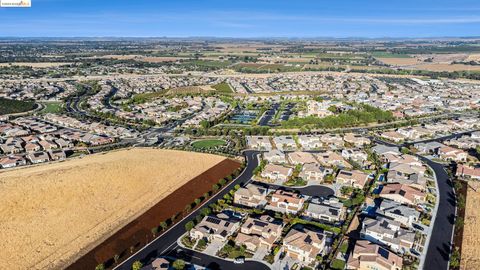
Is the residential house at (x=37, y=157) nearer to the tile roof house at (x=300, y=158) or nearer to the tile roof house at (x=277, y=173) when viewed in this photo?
the tile roof house at (x=277, y=173)

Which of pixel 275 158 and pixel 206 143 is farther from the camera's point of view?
pixel 206 143

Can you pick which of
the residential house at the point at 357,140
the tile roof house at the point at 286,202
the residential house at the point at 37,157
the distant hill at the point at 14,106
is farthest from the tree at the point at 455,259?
the distant hill at the point at 14,106

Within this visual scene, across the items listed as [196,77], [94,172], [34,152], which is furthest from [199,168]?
[196,77]

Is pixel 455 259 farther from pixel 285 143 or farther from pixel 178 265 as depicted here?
pixel 285 143

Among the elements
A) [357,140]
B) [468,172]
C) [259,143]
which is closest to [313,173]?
[259,143]

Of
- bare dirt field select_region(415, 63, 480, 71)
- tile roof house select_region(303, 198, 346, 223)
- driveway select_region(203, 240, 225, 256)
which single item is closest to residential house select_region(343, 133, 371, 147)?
tile roof house select_region(303, 198, 346, 223)

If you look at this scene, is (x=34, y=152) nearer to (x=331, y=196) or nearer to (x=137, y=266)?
(x=137, y=266)
